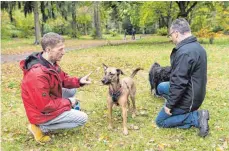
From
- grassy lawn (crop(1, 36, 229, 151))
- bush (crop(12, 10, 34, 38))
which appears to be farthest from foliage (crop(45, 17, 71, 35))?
grassy lawn (crop(1, 36, 229, 151))

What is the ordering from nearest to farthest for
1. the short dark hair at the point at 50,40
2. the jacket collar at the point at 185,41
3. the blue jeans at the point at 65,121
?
the short dark hair at the point at 50,40 → the blue jeans at the point at 65,121 → the jacket collar at the point at 185,41

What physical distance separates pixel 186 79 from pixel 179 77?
0.41 feet

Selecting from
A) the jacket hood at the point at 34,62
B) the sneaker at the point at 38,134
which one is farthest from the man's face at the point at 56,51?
the sneaker at the point at 38,134

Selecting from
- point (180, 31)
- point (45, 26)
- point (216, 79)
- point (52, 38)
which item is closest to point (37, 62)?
point (52, 38)

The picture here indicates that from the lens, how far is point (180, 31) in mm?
4965

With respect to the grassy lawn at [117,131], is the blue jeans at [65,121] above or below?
above

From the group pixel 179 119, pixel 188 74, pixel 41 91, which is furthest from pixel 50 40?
pixel 179 119

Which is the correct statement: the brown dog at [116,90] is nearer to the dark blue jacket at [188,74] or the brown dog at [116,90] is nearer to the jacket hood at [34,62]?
the dark blue jacket at [188,74]

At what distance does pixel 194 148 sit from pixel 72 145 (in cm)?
182

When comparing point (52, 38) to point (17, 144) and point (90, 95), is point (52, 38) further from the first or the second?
point (90, 95)

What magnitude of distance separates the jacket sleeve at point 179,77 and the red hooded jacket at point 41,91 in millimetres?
1635

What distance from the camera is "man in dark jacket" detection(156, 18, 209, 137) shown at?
4.81 m

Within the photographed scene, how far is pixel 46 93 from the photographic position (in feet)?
14.5

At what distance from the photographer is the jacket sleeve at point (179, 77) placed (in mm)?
4777
